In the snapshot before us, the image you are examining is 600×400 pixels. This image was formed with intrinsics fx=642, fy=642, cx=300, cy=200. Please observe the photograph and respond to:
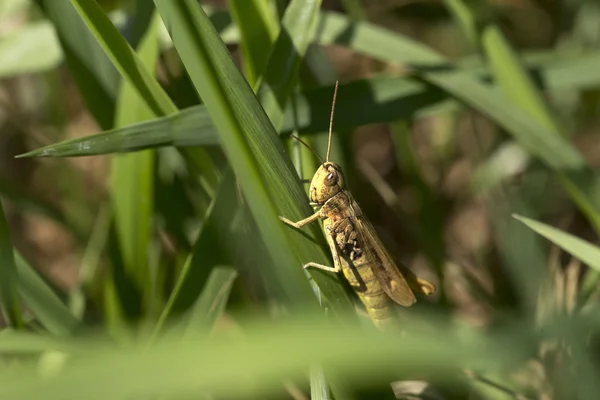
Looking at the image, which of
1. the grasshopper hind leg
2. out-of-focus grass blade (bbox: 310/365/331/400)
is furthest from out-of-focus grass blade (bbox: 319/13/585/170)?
out-of-focus grass blade (bbox: 310/365/331/400)

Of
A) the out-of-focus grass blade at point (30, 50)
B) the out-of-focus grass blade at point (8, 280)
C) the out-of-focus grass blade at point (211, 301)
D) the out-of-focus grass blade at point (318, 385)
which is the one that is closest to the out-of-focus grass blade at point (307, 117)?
the out-of-focus grass blade at point (8, 280)

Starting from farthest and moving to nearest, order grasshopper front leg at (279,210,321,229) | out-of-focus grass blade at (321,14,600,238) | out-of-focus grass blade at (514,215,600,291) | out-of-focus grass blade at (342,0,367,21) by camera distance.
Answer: out-of-focus grass blade at (342,0,367,21) < out-of-focus grass blade at (321,14,600,238) < out-of-focus grass blade at (514,215,600,291) < grasshopper front leg at (279,210,321,229)

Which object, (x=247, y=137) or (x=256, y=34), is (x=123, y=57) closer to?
(x=256, y=34)

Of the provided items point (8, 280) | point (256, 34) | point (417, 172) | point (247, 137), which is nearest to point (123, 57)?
point (256, 34)

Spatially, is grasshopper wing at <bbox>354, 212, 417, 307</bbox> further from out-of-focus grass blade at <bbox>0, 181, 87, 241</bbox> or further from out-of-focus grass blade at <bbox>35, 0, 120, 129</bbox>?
out-of-focus grass blade at <bbox>0, 181, 87, 241</bbox>

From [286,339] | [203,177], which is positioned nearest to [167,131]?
[203,177]

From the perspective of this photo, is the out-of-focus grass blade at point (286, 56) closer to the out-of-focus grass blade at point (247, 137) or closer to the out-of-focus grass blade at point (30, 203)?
the out-of-focus grass blade at point (247, 137)
